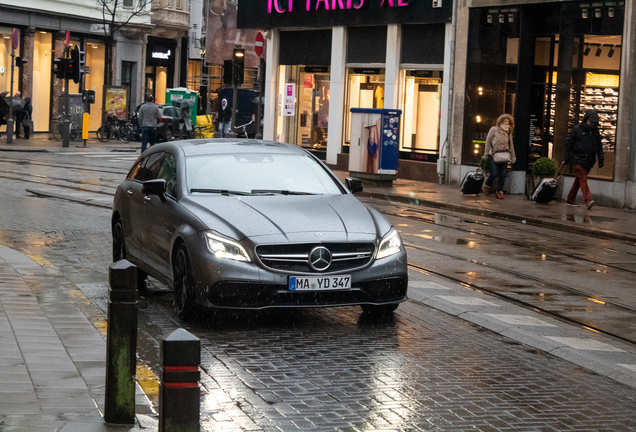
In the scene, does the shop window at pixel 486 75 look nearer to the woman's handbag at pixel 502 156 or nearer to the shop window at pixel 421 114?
the shop window at pixel 421 114

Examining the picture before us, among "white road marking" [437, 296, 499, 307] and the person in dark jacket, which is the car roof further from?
the person in dark jacket

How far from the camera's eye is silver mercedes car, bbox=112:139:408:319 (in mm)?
8109

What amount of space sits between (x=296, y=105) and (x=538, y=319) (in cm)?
2409

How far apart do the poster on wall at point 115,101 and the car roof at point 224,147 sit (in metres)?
36.8

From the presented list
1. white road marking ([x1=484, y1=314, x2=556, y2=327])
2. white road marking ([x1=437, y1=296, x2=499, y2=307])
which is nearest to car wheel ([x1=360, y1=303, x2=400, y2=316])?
white road marking ([x1=484, y1=314, x2=556, y2=327])

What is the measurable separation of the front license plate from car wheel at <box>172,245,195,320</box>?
2.73 feet

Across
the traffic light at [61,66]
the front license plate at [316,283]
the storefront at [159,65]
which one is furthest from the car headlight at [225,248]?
the storefront at [159,65]

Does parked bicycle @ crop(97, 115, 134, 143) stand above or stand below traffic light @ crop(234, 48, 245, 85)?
below

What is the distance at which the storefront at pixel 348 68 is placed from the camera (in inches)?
1088

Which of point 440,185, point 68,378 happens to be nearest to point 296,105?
point 440,185

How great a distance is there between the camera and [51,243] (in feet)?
43.0

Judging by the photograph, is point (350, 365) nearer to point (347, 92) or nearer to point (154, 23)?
point (347, 92)

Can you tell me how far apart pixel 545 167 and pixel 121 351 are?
17.3 m

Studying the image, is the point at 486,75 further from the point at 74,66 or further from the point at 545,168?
the point at 74,66
